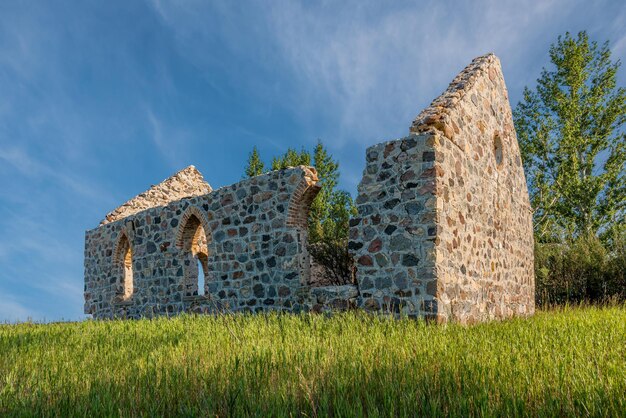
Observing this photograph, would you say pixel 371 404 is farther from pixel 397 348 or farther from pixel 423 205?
pixel 423 205

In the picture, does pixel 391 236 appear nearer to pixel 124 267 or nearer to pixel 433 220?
pixel 433 220

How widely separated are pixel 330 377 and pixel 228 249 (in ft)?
25.7

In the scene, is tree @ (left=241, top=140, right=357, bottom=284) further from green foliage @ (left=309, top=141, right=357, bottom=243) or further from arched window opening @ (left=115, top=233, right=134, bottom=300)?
arched window opening @ (left=115, top=233, right=134, bottom=300)

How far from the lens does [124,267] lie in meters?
16.0

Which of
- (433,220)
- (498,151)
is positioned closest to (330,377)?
(433,220)

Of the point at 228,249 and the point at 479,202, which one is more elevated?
the point at 479,202

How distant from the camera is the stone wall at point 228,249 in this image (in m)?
10.5

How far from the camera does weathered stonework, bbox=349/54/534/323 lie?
8125mm

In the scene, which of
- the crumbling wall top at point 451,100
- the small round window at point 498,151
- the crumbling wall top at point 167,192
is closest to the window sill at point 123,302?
the crumbling wall top at point 167,192

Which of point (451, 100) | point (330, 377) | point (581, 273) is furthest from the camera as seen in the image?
point (581, 273)

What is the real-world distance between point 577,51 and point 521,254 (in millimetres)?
13705

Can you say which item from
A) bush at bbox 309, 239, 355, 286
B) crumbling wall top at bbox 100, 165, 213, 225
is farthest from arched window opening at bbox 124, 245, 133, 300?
bush at bbox 309, 239, 355, 286

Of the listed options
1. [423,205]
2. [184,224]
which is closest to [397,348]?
[423,205]

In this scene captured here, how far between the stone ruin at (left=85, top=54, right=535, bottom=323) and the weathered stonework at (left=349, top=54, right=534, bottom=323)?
0.07 ft
